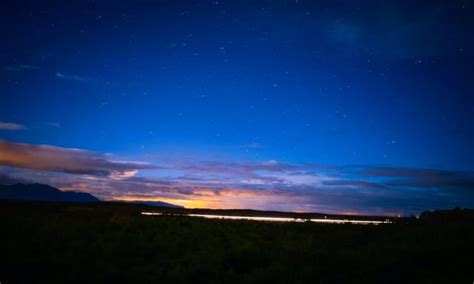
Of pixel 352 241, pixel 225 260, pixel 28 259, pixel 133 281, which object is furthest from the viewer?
pixel 352 241

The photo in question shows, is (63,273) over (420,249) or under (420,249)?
under

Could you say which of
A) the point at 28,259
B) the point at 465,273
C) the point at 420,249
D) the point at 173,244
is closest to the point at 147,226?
the point at 173,244

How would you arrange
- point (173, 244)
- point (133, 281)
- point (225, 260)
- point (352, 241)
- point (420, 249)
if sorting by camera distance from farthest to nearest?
1. point (352, 241)
2. point (173, 244)
3. point (420, 249)
4. point (225, 260)
5. point (133, 281)

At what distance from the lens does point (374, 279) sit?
10602mm

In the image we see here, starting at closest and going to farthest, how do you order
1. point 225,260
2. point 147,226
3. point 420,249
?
point 225,260 → point 420,249 → point 147,226

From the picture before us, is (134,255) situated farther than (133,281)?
Yes

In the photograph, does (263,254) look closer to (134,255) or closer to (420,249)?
(134,255)

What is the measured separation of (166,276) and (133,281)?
895mm

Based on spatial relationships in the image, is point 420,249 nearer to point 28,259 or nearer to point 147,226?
point 28,259

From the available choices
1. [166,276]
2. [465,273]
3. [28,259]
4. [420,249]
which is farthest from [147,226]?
[465,273]

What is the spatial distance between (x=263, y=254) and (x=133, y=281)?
4733mm

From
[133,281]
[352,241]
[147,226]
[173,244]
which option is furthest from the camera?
[147,226]

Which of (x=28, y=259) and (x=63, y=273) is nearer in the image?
(x=63, y=273)

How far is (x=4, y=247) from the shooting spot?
1327cm
